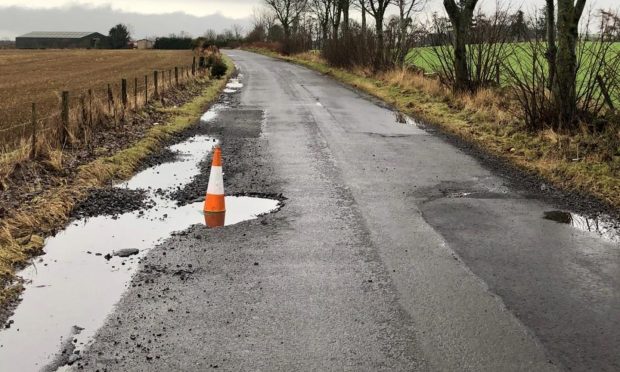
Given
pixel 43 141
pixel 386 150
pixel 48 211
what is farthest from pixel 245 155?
pixel 48 211

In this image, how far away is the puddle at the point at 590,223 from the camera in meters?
6.45

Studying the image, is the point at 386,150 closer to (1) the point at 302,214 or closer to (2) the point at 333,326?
(1) the point at 302,214

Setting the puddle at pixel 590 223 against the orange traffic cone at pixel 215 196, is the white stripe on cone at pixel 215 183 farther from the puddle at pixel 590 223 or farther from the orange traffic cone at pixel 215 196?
the puddle at pixel 590 223

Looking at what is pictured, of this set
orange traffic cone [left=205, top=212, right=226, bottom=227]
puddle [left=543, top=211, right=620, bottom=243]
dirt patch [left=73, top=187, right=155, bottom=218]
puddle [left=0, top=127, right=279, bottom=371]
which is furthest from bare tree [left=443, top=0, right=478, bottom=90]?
orange traffic cone [left=205, top=212, right=226, bottom=227]

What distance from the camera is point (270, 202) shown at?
777 centimetres

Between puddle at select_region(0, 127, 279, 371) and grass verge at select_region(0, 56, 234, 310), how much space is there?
14cm

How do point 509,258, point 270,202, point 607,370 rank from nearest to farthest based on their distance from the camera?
point 607,370 < point 509,258 < point 270,202

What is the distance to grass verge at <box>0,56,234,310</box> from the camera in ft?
17.5

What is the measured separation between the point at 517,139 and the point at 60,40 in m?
136

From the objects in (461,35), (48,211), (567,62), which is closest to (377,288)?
(48,211)

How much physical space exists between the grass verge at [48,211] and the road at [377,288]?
3.70 feet

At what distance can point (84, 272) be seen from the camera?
5316 millimetres

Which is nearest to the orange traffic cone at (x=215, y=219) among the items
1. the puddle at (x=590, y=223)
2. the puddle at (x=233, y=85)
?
the puddle at (x=590, y=223)

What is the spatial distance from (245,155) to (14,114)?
28.7 feet
